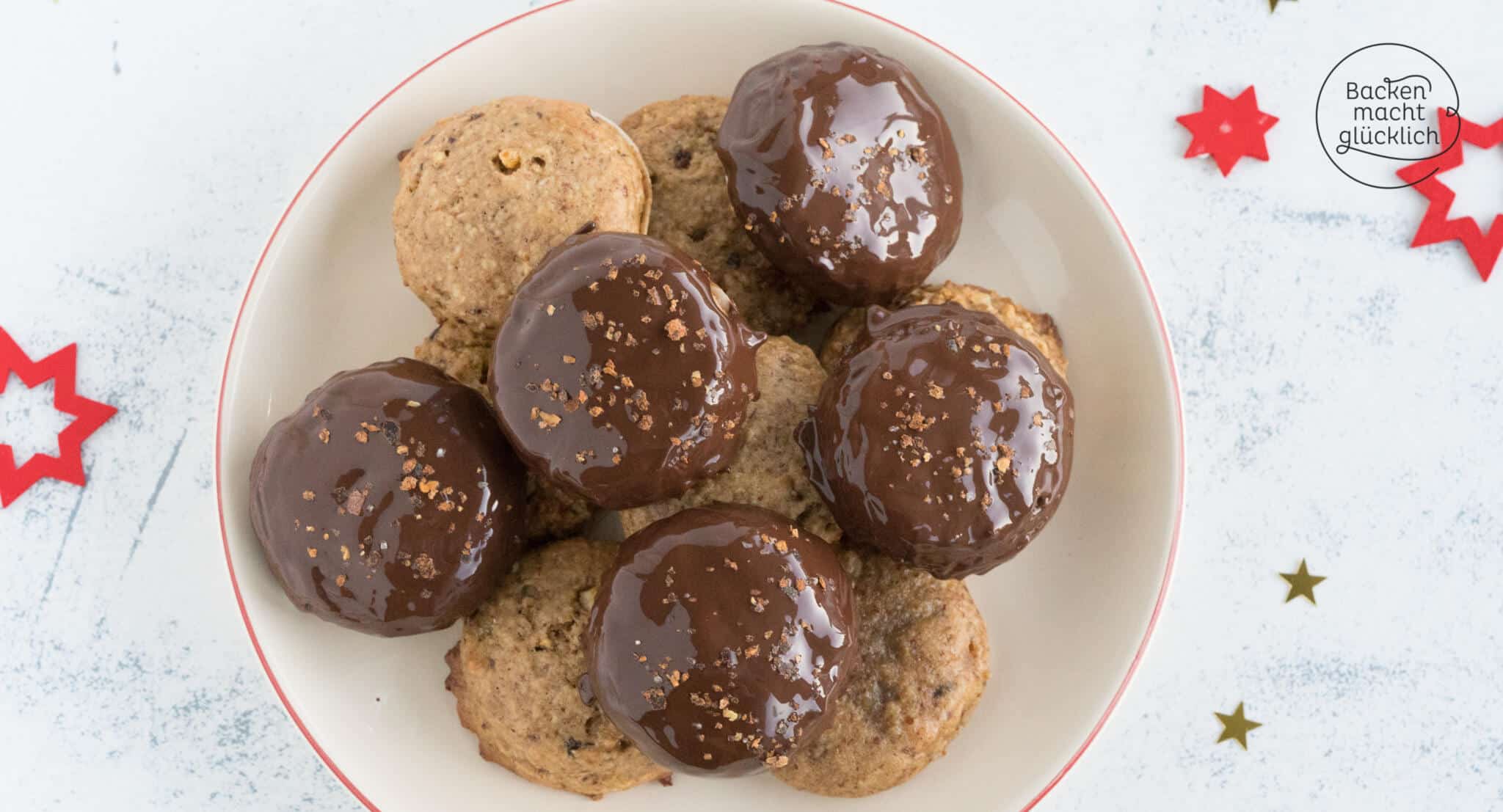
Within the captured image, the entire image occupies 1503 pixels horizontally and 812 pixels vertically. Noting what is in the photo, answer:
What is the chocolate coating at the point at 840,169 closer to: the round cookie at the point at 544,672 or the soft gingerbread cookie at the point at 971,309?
the soft gingerbread cookie at the point at 971,309

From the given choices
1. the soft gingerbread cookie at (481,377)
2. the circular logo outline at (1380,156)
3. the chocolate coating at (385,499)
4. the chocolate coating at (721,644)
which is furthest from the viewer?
the circular logo outline at (1380,156)

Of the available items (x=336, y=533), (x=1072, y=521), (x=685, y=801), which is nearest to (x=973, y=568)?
(x=1072, y=521)

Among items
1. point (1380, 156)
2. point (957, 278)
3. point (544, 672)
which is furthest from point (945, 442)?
point (1380, 156)

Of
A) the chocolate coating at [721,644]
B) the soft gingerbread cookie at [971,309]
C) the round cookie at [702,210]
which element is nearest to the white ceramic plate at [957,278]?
the soft gingerbread cookie at [971,309]

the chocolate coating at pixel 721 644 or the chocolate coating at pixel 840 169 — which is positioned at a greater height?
the chocolate coating at pixel 840 169

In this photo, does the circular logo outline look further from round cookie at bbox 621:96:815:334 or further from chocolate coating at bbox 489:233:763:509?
chocolate coating at bbox 489:233:763:509

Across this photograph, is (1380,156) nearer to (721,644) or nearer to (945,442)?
(945,442)
